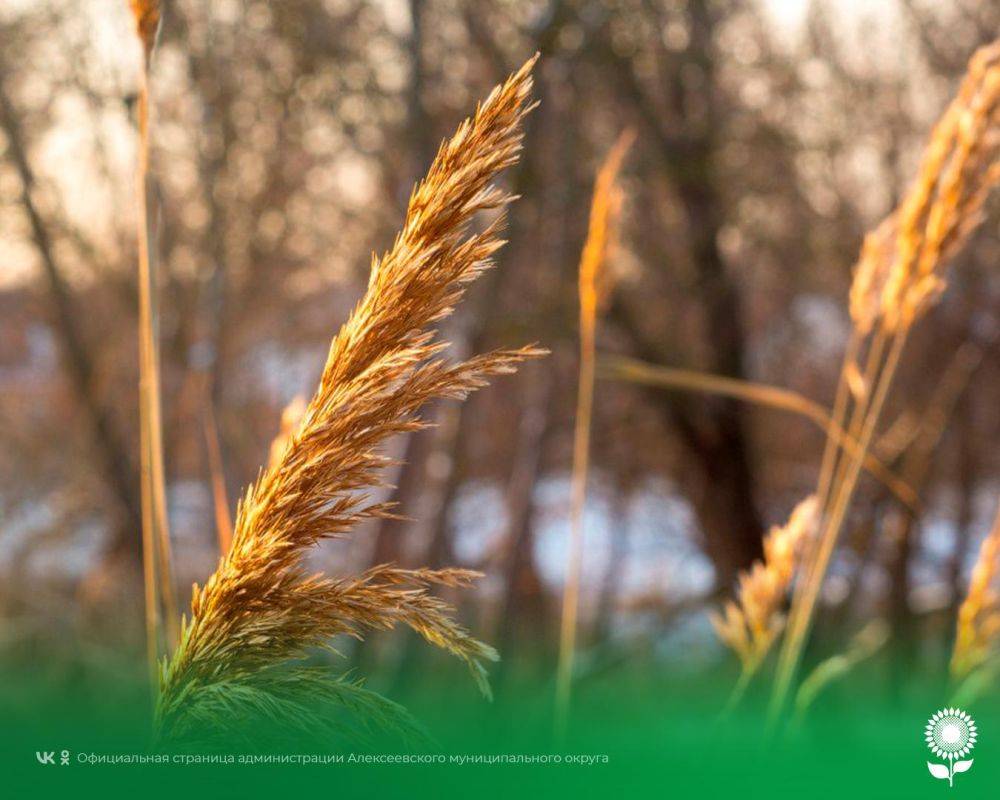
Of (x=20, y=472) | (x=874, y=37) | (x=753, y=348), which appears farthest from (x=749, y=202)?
(x=20, y=472)

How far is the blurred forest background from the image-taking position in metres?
6.05

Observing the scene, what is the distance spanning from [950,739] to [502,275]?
12.8 feet

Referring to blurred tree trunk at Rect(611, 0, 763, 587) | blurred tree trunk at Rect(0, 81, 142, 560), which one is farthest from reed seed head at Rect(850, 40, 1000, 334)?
blurred tree trunk at Rect(0, 81, 142, 560)

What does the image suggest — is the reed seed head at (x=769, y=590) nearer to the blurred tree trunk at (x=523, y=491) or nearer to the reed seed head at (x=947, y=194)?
the reed seed head at (x=947, y=194)

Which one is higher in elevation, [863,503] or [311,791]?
[863,503]

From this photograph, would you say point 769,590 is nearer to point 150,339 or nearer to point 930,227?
point 930,227

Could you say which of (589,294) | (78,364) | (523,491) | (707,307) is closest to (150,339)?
(589,294)

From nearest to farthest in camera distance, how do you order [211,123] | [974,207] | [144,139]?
1. [144,139]
2. [974,207]
3. [211,123]

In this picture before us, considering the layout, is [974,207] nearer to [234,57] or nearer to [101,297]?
[234,57]

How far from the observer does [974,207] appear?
120cm

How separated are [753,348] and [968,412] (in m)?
1.64

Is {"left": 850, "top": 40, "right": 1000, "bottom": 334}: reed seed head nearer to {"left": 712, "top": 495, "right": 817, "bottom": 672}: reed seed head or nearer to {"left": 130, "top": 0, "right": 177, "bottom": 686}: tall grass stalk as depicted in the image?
{"left": 712, "top": 495, "right": 817, "bottom": 672}: reed seed head

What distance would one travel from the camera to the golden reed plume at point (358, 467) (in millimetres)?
769

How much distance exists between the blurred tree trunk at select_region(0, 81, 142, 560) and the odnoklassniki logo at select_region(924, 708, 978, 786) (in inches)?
217
